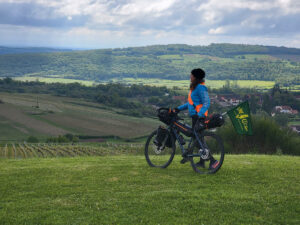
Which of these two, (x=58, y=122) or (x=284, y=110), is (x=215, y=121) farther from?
(x=284, y=110)

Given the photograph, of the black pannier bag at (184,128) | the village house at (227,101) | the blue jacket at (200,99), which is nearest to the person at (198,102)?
the blue jacket at (200,99)

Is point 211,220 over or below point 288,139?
over

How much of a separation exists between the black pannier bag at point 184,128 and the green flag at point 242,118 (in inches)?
50.5

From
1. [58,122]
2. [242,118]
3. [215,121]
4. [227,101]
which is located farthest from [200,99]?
[227,101]

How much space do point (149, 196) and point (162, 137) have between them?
3.19 m

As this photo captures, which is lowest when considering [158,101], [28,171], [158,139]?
[158,101]

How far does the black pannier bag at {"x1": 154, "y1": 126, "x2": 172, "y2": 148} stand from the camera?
10.1m

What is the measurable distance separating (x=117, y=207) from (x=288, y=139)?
976 inches

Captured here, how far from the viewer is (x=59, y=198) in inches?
288

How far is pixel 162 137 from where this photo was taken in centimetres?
1020

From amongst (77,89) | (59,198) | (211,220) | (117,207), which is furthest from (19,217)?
(77,89)

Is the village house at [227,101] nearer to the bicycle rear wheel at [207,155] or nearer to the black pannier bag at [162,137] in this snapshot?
the black pannier bag at [162,137]

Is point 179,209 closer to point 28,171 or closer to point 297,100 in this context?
point 28,171

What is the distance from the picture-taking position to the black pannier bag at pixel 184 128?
938cm
